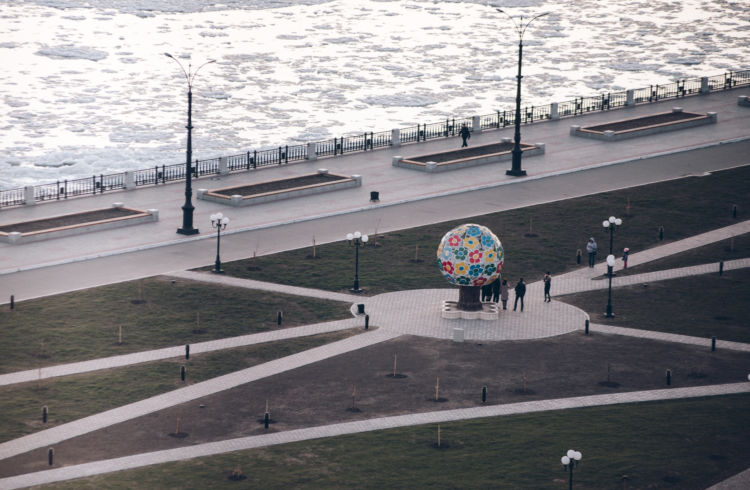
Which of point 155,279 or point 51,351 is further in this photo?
point 155,279

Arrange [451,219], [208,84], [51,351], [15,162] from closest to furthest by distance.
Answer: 1. [51,351]
2. [451,219]
3. [15,162]
4. [208,84]

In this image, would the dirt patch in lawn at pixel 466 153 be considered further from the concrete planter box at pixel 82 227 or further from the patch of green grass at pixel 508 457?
the patch of green grass at pixel 508 457

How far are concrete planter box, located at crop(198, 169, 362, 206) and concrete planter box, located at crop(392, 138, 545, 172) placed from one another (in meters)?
4.27

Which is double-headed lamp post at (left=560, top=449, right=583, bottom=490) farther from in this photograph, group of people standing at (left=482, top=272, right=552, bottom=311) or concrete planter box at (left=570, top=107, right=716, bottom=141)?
concrete planter box at (left=570, top=107, right=716, bottom=141)

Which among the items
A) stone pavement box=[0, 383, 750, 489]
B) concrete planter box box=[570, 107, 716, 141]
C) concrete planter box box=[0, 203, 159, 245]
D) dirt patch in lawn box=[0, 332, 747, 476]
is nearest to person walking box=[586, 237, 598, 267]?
dirt patch in lawn box=[0, 332, 747, 476]

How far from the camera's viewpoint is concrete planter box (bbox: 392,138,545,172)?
219 ft

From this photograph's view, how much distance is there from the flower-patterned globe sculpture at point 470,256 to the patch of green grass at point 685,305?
161 inches

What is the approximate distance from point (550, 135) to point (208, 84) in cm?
4171

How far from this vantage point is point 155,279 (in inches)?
1913

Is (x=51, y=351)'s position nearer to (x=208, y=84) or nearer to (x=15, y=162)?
(x=15, y=162)

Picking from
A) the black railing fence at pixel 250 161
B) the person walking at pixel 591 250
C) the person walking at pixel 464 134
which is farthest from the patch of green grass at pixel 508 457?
the person walking at pixel 464 134

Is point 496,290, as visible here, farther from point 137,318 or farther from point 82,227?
point 82,227

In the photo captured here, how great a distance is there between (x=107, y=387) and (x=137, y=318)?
6.28 metres

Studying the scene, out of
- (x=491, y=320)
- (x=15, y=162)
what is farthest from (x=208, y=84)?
(x=491, y=320)
